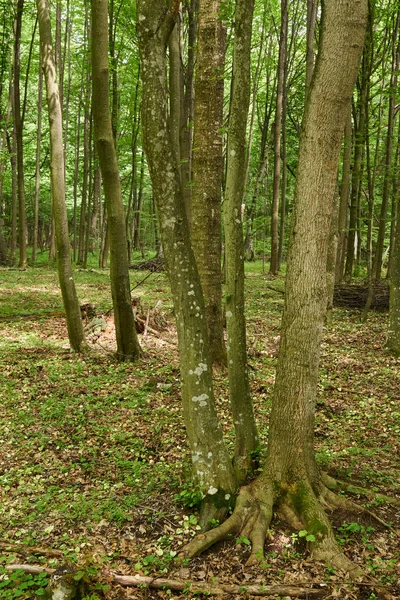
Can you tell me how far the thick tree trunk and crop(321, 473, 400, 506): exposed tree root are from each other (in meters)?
3.12

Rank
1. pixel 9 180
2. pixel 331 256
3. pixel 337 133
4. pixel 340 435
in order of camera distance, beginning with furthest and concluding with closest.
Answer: pixel 9 180, pixel 331 256, pixel 340 435, pixel 337 133

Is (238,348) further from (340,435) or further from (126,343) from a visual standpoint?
(126,343)

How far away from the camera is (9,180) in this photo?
30.8 metres

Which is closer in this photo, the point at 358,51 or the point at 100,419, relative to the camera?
the point at 358,51

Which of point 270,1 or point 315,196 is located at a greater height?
point 270,1

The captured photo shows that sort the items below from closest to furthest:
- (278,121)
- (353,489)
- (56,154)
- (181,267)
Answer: (181,267) → (353,489) → (56,154) → (278,121)

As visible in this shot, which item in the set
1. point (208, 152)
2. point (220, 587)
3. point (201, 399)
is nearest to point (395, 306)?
point (208, 152)

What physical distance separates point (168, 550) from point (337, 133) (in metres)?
3.41

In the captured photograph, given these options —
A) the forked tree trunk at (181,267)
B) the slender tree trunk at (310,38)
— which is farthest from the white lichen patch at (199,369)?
the slender tree trunk at (310,38)

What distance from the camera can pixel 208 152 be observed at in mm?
6555

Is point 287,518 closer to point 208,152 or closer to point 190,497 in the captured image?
point 190,497

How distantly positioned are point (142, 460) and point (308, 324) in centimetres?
265

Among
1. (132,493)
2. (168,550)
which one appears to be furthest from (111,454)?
(168,550)

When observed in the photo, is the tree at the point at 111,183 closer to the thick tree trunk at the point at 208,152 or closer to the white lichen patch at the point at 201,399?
the thick tree trunk at the point at 208,152
